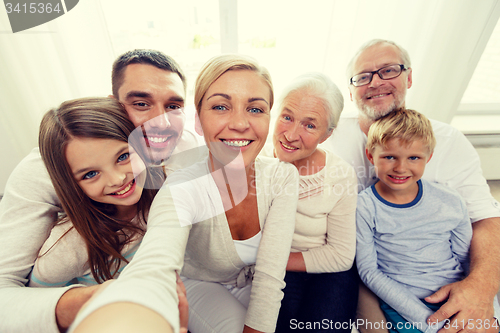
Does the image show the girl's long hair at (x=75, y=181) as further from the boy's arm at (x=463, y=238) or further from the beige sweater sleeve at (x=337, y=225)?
the boy's arm at (x=463, y=238)

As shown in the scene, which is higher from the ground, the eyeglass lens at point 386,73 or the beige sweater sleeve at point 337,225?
the eyeglass lens at point 386,73

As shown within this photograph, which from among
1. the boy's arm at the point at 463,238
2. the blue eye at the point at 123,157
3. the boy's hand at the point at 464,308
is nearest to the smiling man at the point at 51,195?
the blue eye at the point at 123,157

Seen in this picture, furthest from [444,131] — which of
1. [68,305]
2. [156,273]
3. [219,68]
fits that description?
[68,305]

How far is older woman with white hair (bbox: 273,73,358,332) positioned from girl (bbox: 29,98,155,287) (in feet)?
2.14

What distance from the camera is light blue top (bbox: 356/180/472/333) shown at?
0.96 meters

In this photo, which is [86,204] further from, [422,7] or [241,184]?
[422,7]

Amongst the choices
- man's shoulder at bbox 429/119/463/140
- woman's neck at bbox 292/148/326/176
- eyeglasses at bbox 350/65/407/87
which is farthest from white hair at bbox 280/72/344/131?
man's shoulder at bbox 429/119/463/140

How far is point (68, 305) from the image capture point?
1.94 ft

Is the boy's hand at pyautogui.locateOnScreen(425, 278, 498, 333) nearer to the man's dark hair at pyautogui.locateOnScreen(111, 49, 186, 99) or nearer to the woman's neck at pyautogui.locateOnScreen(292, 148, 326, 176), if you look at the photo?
the woman's neck at pyautogui.locateOnScreen(292, 148, 326, 176)

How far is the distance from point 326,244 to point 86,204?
976mm

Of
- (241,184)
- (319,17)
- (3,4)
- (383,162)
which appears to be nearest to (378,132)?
(383,162)

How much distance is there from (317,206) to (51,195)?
3.35ft

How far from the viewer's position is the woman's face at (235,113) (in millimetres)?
720

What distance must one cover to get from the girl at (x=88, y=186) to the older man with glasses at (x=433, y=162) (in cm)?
Result: 108
